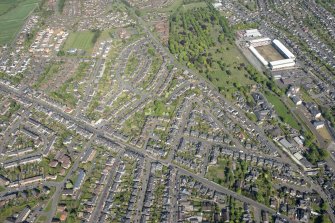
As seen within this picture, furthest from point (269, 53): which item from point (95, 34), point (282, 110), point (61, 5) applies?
point (61, 5)

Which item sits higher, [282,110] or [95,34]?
[95,34]

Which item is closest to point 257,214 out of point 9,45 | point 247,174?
point 247,174

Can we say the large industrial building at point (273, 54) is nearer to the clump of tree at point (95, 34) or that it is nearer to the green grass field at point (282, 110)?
the green grass field at point (282, 110)

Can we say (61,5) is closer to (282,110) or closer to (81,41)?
(81,41)

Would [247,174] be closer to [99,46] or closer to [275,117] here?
[275,117]

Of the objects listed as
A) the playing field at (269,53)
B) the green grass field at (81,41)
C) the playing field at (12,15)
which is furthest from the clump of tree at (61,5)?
the playing field at (269,53)

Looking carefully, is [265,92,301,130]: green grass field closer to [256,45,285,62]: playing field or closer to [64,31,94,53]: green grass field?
[256,45,285,62]: playing field

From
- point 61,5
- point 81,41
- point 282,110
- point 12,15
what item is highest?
point 12,15
